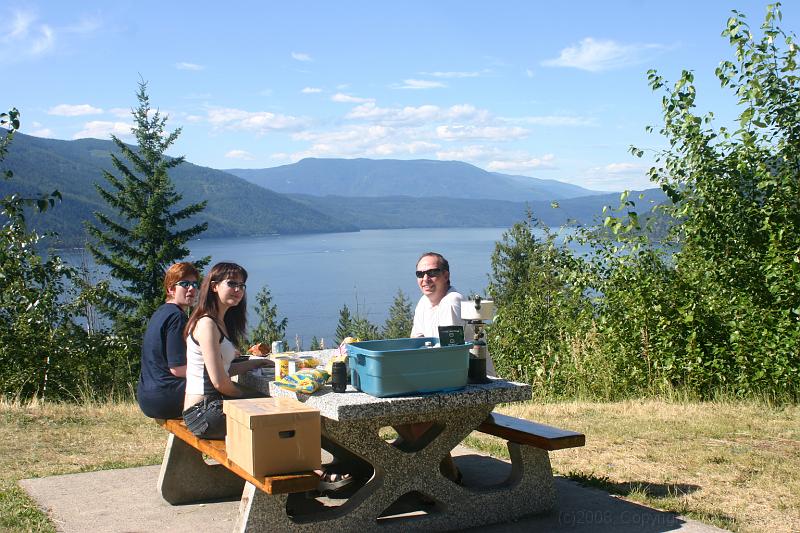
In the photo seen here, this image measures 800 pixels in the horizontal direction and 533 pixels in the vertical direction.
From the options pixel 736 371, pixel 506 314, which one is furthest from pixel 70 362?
pixel 736 371

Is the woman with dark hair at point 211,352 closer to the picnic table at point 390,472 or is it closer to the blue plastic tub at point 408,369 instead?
the picnic table at point 390,472

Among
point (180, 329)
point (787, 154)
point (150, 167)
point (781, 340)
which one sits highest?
point (150, 167)

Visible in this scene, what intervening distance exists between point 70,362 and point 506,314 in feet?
20.5

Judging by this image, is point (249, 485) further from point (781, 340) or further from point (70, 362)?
point (70, 362)

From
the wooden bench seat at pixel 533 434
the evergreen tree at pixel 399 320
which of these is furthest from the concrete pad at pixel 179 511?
the evergreen tree at pixel 399 320

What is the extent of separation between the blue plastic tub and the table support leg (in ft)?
4.26

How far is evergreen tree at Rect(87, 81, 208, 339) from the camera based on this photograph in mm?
37781

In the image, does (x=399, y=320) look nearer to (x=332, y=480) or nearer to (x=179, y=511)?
(x=332, y=480)

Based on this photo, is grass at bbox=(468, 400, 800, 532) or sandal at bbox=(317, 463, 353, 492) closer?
grass at bbox=(468, 400, 800, 532)

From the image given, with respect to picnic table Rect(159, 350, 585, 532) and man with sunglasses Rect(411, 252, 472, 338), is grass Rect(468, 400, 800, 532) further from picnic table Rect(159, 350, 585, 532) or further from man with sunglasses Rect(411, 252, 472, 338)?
man with sunglasses Rect(411, 252, 472, 338)

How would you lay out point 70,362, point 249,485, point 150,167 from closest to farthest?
point 249,485 < point 70,362 < point 150,167

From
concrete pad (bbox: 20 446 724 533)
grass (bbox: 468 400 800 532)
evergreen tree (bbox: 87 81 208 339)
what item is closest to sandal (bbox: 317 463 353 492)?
concrete pad (bbox: 20 446 724 533)

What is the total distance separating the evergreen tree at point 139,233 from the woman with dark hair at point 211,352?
32280 mm

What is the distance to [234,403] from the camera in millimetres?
3836
